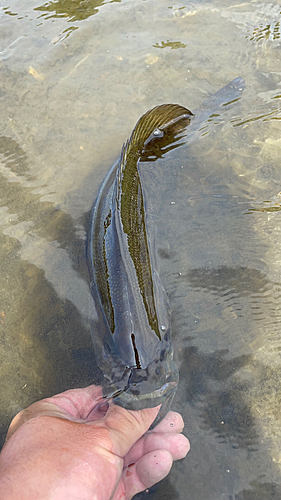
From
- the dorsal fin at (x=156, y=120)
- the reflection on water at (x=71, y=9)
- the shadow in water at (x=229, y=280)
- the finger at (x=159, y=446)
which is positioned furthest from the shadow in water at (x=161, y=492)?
the reflection on water at (x=71, y=9)

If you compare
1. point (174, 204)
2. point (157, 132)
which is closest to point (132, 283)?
point (174, 204)

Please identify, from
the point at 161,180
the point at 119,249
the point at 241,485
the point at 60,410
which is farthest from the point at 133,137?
the point at 241,485

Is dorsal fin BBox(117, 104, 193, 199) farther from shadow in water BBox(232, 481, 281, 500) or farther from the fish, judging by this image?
shadow in water BBox(232, 481, 281, 500)

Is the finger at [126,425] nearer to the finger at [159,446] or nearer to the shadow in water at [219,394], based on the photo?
the finger at [159,446]

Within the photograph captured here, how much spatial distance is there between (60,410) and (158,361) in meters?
0.78

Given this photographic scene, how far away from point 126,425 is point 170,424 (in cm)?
33

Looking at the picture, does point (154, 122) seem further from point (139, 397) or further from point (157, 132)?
Result: point (139, 397)

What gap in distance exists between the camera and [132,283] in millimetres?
2775

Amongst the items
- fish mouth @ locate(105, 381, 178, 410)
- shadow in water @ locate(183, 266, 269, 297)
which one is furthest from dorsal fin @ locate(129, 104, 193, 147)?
fish mouth @ locate(105, 381, 178, 410)

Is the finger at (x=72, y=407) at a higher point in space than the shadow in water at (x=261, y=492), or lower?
higher

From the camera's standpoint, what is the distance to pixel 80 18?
17.1 ft

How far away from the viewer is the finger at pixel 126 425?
2188mm

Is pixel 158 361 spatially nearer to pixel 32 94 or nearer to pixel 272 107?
pixel 272 107

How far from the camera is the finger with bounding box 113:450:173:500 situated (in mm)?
2178
